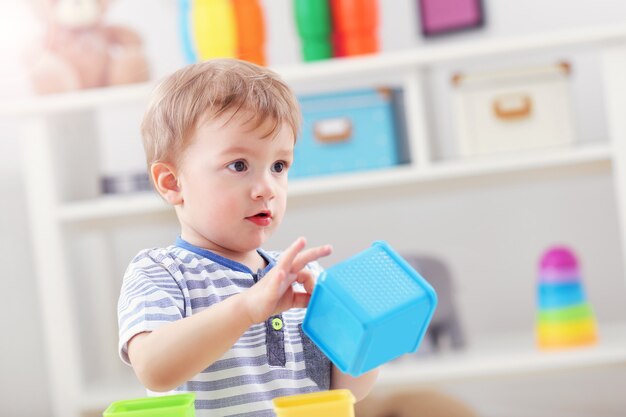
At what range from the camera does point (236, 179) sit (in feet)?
2.62

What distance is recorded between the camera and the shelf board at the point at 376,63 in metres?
1.94

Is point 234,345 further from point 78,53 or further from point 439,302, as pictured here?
point 78,53

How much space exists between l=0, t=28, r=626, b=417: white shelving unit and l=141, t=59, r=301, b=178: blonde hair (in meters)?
1.15

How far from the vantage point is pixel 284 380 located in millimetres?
828

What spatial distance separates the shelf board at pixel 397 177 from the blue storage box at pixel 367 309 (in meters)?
1.35

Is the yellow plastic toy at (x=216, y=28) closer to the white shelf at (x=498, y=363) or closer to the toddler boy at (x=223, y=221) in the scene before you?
the white shelf at (x=498, y=363)

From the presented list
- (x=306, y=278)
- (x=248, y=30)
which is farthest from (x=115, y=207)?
(x=306, y=278)

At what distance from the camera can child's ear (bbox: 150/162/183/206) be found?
866mm

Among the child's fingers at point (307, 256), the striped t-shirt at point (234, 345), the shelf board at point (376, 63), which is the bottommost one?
the striped t-shirt at point (234, 345)

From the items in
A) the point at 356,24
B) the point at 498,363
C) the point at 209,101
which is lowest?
the point at 498,363

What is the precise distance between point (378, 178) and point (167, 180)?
117cm

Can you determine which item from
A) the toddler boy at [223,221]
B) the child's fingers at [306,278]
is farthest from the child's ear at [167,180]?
the child's fingers at [306,278]

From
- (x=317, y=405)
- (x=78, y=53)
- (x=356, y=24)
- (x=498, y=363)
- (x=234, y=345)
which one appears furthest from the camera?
(x=78, y=53)

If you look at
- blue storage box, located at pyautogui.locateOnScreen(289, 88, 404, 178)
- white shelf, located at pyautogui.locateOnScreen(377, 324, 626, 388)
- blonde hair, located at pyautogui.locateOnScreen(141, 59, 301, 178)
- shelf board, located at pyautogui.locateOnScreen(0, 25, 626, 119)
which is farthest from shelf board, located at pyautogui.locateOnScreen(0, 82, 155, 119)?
blonde hair, located at pyautogui.locateOnScreen(141, 59, 301, 178)
